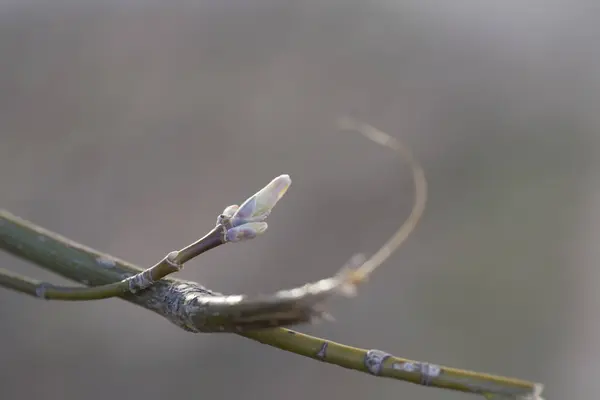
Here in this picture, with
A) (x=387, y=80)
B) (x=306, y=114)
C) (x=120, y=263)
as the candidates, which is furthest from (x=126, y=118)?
(x=120, y=263)

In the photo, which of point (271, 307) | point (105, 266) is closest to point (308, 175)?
point (105, 266)

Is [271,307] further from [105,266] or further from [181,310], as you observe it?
[105,266]

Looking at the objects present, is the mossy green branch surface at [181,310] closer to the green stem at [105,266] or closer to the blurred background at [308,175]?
the green stem at [105,266]

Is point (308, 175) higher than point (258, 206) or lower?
higher

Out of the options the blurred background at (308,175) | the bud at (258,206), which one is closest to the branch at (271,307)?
the bud at (258,206)

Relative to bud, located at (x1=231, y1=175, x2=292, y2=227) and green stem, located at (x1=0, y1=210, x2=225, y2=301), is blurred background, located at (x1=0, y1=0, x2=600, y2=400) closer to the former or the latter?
green stem, located at (x1=0, y1=210, x2=225, y2=301)

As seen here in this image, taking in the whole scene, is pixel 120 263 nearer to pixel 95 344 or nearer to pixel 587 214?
pixel 95 344
